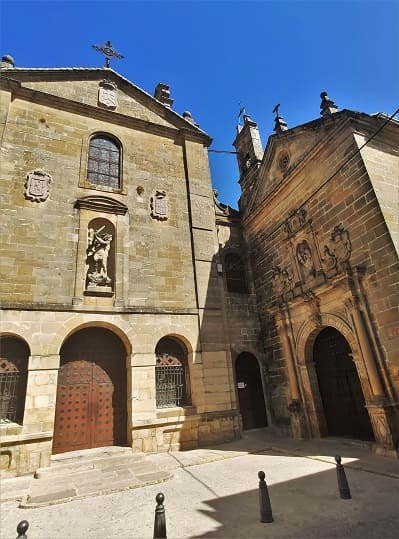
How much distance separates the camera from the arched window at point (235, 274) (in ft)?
39.1

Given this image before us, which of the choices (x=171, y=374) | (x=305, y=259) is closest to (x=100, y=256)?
(x=171, y=374)

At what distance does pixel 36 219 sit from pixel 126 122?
207 inches

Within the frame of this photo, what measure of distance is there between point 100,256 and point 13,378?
12.3 ft

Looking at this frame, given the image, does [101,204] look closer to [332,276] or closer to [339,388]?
[332,276]

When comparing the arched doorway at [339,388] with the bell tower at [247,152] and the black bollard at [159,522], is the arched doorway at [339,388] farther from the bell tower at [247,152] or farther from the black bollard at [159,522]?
the bell tower at [247,152]

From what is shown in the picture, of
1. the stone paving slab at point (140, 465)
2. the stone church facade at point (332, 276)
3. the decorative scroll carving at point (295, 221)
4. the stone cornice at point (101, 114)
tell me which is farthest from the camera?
the stone cornice at point (101, 114)

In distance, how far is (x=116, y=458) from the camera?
287 inches

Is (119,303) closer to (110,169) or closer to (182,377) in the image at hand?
(182,377)

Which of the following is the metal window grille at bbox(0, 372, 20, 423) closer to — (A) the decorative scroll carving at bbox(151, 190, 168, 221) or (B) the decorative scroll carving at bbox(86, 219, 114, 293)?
(B) the decorative scroll carving at bbox(86, 219, 114, 293)

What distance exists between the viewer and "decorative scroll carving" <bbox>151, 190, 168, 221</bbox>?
1066 cm

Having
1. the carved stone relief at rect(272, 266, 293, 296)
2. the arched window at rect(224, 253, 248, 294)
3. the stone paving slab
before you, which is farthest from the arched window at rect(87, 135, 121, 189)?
the stone paving slab

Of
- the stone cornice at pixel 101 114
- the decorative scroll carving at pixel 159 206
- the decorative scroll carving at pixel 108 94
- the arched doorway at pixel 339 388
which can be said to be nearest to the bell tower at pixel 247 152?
the stone cornice at pixel 101 114

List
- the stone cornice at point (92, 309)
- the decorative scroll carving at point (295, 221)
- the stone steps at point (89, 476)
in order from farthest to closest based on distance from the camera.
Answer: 1. the decorative scroll carving at point (295, 221)
2. the stone cornice at point (92, 309)
3. the stone steps at point (89, 476)

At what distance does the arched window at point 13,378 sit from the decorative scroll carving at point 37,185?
3.99 m
